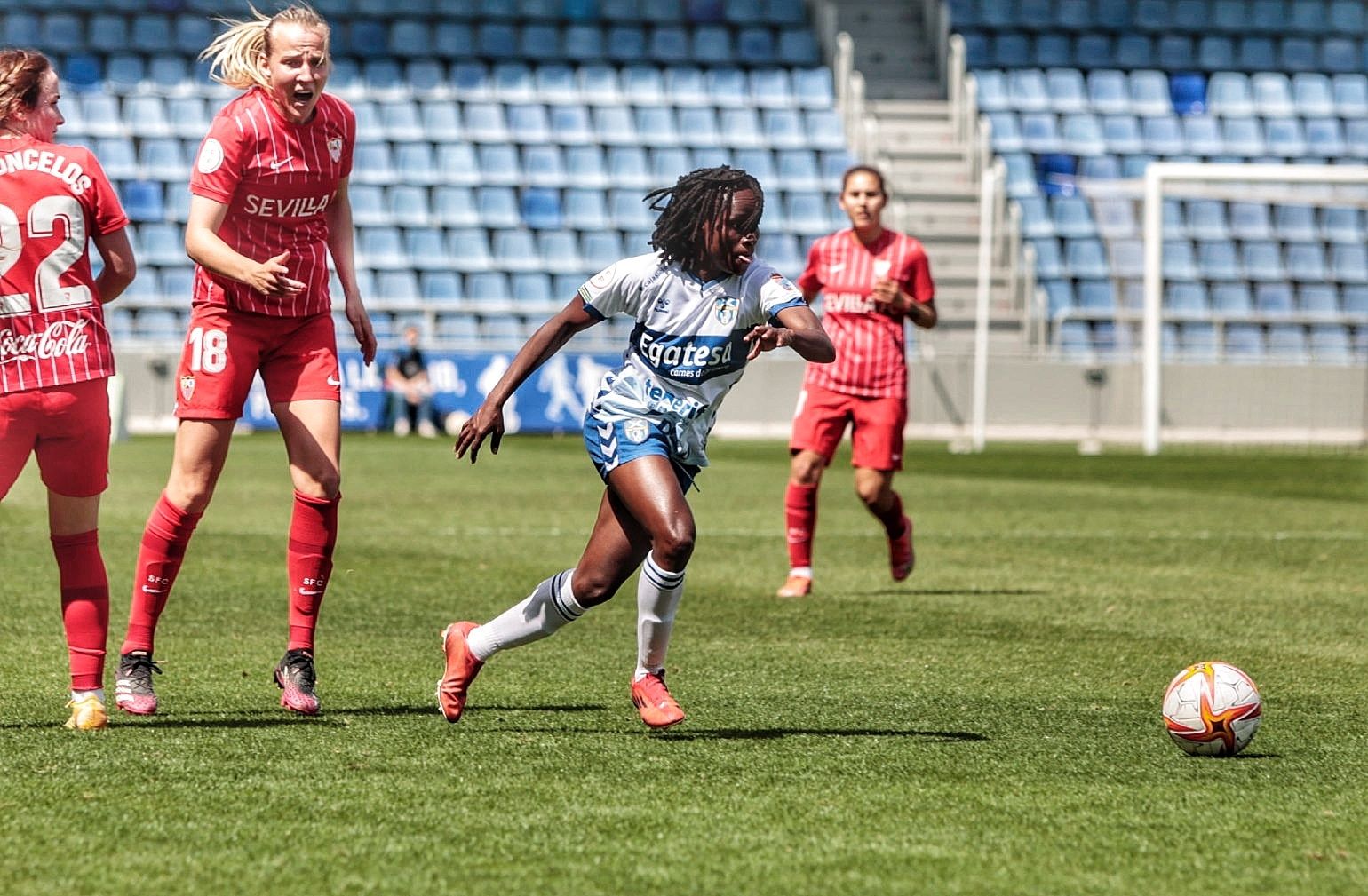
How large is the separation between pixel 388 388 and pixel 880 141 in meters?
9.07

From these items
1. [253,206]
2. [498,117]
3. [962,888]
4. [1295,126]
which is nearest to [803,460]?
[253,206]

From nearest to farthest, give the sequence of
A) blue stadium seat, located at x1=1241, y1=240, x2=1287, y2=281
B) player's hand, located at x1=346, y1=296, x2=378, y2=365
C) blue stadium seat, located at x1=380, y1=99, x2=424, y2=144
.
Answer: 1. player's hand, located at x1=346, y1=296, x2=378, y2=365
2. blue stadium seat, located at x1=1241, y1=240, x2=1287, y2=281
3. blue stadium seat, located at x1=380, y1=99, x2=424, y2=144

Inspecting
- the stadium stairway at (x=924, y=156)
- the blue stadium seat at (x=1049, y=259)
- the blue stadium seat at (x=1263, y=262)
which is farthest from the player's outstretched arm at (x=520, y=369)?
the blue stadium seat at (x=1263, y=262)

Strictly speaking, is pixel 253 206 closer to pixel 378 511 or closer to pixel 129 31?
pixel 378 511

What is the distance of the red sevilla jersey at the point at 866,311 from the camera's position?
9742mm

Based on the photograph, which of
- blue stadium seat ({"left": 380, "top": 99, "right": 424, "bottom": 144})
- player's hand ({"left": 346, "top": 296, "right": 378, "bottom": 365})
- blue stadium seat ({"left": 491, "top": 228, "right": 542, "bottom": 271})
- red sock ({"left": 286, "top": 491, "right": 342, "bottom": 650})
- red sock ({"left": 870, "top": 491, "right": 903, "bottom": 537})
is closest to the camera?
red sock ({"left": 286, "top": 491, "right": 342, "bottom": 650})

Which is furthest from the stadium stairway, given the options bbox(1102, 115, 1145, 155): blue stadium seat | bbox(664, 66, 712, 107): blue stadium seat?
bbox(664, 66, 712, 107): blue stadium seat

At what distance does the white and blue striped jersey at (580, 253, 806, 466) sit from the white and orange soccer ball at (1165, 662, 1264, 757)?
1.47 m

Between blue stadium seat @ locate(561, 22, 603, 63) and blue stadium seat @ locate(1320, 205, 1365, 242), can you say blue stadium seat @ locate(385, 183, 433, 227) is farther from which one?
blue stadium seat @ locate(1320, 205, 1365, 242)

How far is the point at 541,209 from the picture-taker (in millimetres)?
29188

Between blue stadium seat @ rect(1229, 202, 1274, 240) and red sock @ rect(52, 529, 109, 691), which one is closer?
red sock @ rect(52, 529, 109, 691)

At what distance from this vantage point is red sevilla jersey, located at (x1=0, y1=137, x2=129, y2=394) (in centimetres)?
516

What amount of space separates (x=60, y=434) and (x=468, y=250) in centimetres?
2359

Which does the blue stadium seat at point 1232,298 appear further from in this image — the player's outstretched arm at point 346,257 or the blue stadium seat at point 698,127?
the player's outstretched arm at point 346,257
